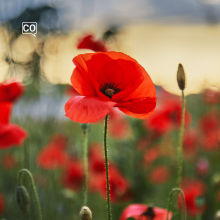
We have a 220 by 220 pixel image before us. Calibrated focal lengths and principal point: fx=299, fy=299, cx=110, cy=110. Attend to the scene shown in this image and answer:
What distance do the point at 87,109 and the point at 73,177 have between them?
1494 millimetres

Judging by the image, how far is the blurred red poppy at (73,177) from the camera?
2.02 m

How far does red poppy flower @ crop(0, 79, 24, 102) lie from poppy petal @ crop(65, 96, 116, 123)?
0.74 m

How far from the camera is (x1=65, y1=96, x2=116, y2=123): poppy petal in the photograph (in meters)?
0.59

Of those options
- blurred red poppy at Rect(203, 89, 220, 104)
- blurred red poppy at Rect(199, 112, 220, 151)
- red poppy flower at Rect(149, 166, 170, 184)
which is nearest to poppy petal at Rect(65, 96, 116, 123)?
red poppy flower at Rect(149, 166, 170, 184)

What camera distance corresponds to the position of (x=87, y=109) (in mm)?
606

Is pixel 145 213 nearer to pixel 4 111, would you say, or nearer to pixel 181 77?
pixel 181 77

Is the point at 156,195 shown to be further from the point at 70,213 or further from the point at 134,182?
the point at 70,213

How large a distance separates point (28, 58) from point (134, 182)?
1.02 metres

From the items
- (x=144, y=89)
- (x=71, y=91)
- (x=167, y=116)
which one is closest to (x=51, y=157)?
(x=71, y=91)

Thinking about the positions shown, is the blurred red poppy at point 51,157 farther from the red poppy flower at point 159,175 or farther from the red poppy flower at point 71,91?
the red poppy flower at point 159,175

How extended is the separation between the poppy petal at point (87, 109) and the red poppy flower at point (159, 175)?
1.61 m

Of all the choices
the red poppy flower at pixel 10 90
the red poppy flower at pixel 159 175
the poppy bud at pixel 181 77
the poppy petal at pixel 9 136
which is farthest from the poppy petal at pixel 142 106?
the red poppy flower at pixel 159 175

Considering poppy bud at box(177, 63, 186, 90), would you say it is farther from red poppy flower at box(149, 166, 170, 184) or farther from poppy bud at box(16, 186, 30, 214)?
red poppy flower at box(149, 166, 170, 184)

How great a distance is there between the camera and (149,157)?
2.11 metres
